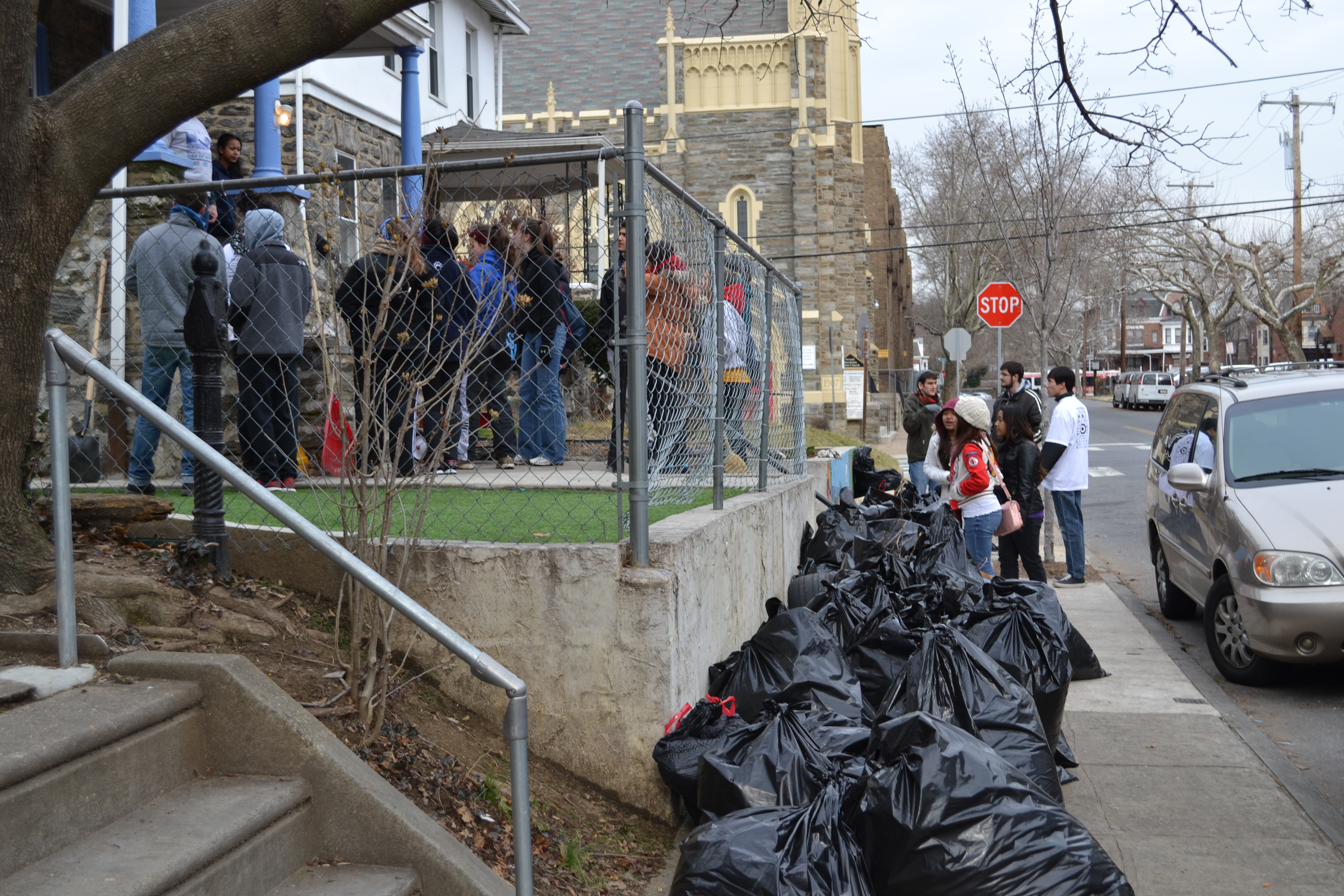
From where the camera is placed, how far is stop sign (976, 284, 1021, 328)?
13930 mm

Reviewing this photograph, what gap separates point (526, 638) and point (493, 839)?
2.87 feet

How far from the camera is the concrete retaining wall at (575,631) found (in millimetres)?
4086

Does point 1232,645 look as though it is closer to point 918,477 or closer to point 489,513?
point 489,513

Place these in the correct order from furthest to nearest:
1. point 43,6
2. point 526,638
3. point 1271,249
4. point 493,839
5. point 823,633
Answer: point 1271,249 → point 43,6 → point 823,633 → point 526,638 → point 493,839

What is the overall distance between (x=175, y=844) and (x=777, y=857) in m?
1.51

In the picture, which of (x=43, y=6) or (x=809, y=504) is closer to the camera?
(x=809, y=504)

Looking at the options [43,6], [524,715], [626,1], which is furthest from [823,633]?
[626,1]

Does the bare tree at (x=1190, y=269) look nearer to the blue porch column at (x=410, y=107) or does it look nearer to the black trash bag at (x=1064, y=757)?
the blue porch column at (x=410, y=107)

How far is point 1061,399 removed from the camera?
9.58 m

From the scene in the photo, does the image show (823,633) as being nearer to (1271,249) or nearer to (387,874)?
(387,874)

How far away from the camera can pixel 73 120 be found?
3652 mm

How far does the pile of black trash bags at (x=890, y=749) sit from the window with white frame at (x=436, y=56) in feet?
47.3

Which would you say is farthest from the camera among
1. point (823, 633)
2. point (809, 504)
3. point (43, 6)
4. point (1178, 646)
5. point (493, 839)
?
point (43, 6)

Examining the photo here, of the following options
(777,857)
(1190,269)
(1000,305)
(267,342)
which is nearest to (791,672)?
(777,857)
